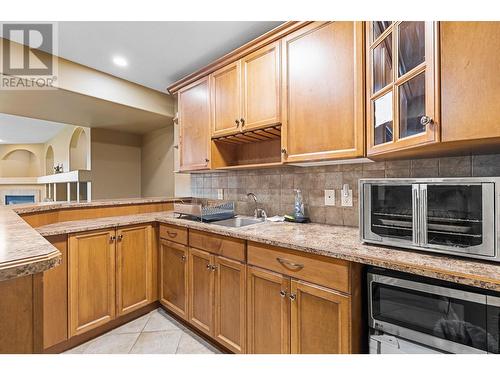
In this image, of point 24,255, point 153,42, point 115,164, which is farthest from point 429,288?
point 115,164

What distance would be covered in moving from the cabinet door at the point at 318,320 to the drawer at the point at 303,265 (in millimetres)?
44

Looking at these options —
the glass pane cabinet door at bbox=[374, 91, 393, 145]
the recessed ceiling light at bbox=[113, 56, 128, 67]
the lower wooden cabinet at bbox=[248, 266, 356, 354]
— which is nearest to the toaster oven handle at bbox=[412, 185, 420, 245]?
the glass pane cabinet door at bbox=[374, 91, 393, 145]

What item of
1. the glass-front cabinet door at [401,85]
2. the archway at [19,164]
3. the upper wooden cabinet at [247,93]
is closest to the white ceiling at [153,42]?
the upper wooden cabinet at [247,93]

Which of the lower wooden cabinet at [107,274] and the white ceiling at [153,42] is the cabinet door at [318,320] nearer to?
the lower wooden cabinet at [107,274]

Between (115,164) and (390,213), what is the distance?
4538 millimetres

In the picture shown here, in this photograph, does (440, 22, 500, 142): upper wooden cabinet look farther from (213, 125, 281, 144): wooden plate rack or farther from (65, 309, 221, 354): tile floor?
(65, 309, 221, 354): tile floor

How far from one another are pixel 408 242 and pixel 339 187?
74 centimetres

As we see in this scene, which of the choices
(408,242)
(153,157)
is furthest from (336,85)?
(153,157)

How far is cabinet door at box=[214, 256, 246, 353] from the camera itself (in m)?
1.50

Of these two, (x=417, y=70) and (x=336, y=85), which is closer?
(x=417, y=70)

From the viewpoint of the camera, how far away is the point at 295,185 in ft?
6.51

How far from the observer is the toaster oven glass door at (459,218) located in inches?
33.7
